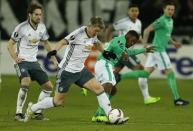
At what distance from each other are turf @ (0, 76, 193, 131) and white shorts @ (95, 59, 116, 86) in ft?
2.65

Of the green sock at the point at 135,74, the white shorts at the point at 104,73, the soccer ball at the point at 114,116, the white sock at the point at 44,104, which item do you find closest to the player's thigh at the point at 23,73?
the white sock at the point at 44,104

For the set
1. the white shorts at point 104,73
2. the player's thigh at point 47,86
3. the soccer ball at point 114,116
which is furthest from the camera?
the player's thigh at point 47,86

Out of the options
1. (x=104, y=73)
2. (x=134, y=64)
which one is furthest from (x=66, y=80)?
(x=134, y=64)

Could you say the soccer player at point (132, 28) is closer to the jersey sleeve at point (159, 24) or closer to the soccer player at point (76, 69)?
the jersey sleeve at point (159, 24)

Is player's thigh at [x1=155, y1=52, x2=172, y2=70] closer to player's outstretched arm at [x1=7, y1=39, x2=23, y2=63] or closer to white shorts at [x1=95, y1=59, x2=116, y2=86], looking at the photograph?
white shorts at [x1=95, y1=59, x2=116, y2=86]

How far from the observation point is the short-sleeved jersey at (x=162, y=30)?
63.2 feet

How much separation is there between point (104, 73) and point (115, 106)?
135 inches

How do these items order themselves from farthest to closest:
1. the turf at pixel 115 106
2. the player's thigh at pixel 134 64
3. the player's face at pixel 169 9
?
the player's thigh at pixel 134 64 → the player's face at pixel 169 9 → the turf at pixel 115 106

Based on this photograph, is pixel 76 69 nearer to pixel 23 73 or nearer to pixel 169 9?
pixel 23 73

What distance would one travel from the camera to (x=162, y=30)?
1939 cm

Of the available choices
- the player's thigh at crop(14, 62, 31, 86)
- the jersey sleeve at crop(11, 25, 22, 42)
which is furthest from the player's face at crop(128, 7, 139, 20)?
the player's thigh at crop(14, 62, 31, 86)

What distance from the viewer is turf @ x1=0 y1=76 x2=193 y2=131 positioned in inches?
559

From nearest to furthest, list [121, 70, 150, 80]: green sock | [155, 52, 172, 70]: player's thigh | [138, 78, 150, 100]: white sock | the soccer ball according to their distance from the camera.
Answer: the soccer ball
[121, 70, 150, 80]: green sock
[155, 52, 172, 70]: player's thigh
[138, 78, 150, 100]: white sock

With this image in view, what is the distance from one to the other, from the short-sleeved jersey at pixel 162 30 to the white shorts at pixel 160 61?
0.14m
